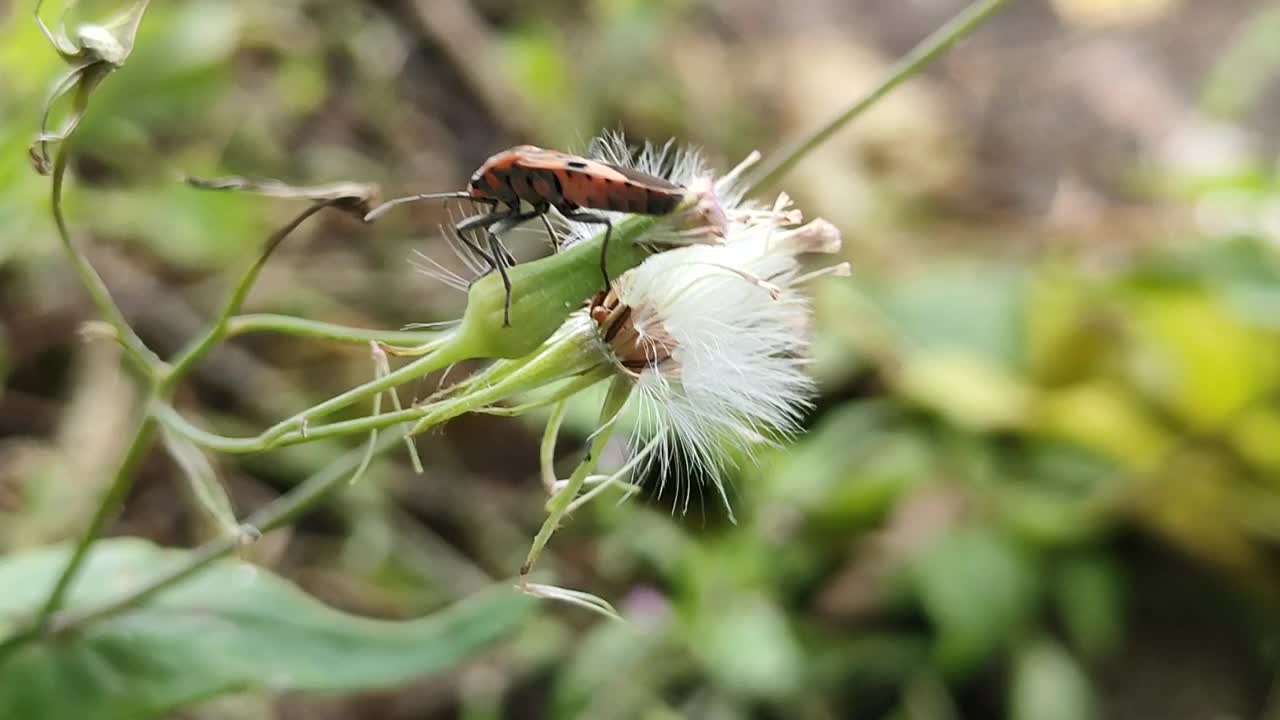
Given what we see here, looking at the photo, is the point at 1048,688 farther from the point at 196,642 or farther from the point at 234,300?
the point at 234,300

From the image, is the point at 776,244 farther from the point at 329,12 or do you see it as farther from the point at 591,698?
the point at 329,12

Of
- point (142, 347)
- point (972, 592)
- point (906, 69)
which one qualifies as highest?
point (906, 69)

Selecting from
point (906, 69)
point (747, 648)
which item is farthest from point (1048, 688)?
point (906, 69)

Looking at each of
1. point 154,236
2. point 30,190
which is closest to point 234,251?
point 154,236

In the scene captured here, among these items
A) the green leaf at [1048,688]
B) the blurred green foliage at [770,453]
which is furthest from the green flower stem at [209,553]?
the green leaf at [1048,688]

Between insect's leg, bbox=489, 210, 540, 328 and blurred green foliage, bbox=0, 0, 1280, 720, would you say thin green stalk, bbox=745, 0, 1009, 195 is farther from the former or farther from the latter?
blurred green foliage, bbox=0, 0, 1280, 720

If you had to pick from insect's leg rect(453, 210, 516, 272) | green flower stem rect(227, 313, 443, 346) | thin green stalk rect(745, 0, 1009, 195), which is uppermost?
thin green stalk rect(745, 0, 1009, 195)

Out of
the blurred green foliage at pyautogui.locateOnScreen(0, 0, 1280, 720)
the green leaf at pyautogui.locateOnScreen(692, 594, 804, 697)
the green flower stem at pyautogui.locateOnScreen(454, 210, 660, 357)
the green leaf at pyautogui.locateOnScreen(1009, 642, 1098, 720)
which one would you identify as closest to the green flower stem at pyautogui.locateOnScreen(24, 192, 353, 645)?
the green flower stem at pyautogui.locateOnScreen(454, 210, 660, 357)
